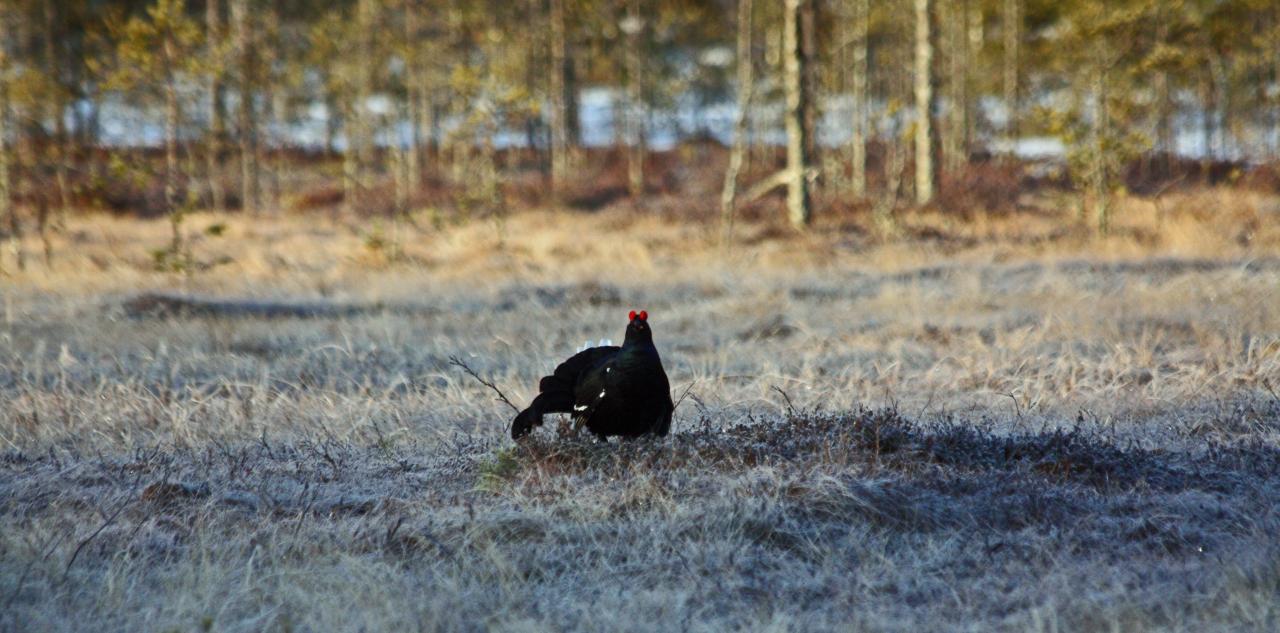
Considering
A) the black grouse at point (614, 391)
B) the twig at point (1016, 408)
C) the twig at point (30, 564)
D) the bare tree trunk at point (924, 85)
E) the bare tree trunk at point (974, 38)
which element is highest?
the bare tree trunk at point (974, 38)

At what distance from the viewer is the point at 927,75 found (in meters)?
18.2

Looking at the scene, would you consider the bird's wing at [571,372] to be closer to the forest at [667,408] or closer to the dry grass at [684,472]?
the forest at [667,408]

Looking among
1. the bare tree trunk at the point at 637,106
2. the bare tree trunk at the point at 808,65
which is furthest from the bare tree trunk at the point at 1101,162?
the bare tree trunk at the point at 637,106

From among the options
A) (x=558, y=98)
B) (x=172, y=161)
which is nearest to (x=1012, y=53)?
(x=558, y=98)

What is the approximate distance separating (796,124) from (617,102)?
23971mm

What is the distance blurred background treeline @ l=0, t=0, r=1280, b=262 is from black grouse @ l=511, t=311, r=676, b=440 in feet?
30.2

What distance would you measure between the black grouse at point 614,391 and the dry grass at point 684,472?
12cm

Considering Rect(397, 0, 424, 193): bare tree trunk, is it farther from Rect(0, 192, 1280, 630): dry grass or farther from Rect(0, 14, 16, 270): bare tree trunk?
Rect(0, 192, 1280, 630): dry grass

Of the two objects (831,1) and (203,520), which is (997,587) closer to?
(203,520)

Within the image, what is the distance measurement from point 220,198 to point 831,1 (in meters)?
17.0

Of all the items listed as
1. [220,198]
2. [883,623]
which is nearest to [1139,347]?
[883,623]

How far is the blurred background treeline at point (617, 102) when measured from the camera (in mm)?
16500

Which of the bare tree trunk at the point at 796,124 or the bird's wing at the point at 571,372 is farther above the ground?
the bare tree trunk at the point at 796,124

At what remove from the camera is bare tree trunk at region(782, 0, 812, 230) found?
16656mm
